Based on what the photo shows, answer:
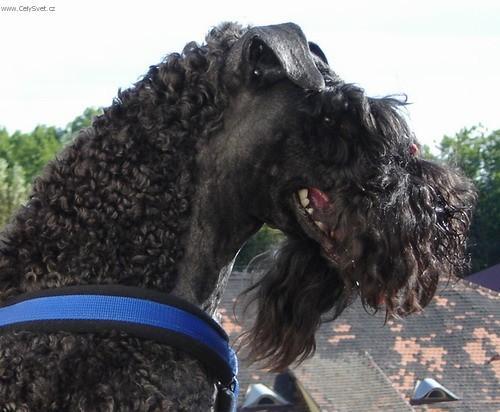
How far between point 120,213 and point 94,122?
335 millimetres

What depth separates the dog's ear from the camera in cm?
353

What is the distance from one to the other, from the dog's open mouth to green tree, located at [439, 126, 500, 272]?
206 feet

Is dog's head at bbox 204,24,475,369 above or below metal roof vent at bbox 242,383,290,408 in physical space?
above

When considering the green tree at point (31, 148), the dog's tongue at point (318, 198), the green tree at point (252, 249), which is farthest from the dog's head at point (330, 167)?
the green tree at point (31, 148)

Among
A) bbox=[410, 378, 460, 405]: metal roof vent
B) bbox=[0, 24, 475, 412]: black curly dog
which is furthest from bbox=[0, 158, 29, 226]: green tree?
bbox=[410, 378, 460, 405]: metal roof vent

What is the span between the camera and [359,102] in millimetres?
3594

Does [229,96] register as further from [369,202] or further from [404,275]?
[404,275]

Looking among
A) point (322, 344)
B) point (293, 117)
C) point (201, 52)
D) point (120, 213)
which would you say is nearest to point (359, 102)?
point (293, 117)

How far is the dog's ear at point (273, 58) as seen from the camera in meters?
3.53

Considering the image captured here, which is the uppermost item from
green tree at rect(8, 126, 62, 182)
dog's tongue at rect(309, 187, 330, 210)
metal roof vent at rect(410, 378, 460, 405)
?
dog's tongue at rect(309, 187, 330, 210)

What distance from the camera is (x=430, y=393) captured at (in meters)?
38.4

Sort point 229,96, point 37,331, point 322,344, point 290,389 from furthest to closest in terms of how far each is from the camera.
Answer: point 322,344
point 290,389
point 229,96
point 37,331

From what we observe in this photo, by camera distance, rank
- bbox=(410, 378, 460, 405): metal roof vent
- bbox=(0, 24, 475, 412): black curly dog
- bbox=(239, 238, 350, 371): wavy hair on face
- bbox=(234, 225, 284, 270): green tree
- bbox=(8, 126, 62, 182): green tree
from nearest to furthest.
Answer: bbox=(0, 24, 475, 412): black curly dog < bbox=(239, 238, 350, 371): wavy hair on face < bbox=(234, 225, 284, 270): green tree < bbox=(410, 378, 460, 405): metal roof vent < bbox=(8, 126, 62, 182): green tree

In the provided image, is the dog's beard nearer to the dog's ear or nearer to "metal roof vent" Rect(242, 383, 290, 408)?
the dog's ear
